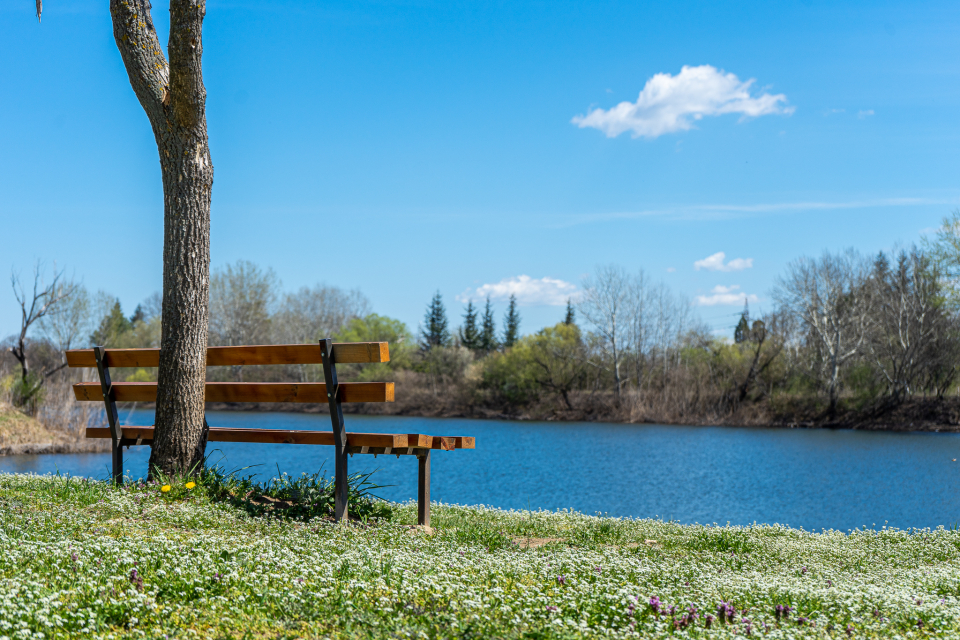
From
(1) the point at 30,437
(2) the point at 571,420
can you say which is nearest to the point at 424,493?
(1) the point at 30,437

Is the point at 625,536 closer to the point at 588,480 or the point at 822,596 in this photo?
the point at 822,596

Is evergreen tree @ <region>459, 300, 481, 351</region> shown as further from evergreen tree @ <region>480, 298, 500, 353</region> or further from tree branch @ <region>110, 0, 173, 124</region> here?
tree branch @ <region>110, 0, 173, 124</region>

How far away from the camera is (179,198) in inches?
324

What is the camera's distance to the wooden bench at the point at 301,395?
7.33m

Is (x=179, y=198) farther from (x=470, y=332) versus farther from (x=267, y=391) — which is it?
(x=470, y=332)

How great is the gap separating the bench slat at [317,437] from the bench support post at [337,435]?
0.15 meters

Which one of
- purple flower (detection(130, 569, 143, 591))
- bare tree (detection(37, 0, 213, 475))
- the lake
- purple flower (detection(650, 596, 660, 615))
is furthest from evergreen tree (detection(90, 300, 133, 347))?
purple flower (detection(650, 596, 660, 615))

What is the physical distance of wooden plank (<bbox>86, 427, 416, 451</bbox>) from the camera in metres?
7.51

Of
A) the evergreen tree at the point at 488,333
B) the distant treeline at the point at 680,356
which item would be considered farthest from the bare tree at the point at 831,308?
the evergreen tree at the point at 488,333

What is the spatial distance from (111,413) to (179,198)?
8.69 ft

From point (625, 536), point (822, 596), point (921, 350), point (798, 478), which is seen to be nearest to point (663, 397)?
point (921, 350)

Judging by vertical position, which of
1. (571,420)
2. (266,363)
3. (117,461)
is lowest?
(571,420)

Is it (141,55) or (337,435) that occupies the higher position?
(141,55)

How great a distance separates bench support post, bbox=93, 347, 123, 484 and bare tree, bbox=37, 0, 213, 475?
854 mm
